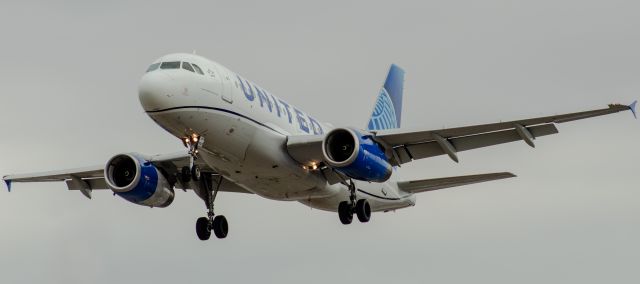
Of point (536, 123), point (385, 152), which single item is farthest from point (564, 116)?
point (385, 152)

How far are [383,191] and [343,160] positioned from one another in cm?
730

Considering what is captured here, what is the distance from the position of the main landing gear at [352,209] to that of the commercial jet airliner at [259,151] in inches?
1.4

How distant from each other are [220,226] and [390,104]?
12.8 meters

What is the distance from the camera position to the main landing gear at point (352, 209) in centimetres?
4466

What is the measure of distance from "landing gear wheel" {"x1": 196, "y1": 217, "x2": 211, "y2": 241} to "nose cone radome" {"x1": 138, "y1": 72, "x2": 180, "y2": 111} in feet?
26.9

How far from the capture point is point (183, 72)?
126ft

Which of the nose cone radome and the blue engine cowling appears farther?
the blue engine cowling

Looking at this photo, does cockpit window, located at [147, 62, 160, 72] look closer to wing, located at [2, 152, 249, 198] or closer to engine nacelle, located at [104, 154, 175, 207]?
engine nacelle, located at [104, 154, 175, 207]

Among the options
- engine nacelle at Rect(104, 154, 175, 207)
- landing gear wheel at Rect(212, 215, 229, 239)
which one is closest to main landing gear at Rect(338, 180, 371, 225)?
landing gear wheel at Rect(212, 215, 229, 239)

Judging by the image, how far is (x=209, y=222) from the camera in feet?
148

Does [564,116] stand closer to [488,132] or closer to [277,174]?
[488,132]

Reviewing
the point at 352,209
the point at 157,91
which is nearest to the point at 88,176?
the point at 352,209

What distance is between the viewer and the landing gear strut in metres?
45.1

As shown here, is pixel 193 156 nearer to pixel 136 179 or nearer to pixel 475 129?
pixel 136 179
